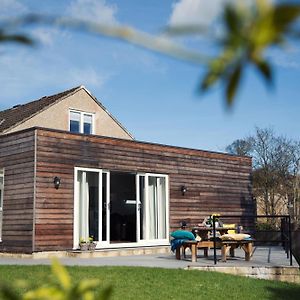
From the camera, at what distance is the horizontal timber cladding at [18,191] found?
11461 millimetres

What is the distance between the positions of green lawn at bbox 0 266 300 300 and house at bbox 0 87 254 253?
362 centimetres

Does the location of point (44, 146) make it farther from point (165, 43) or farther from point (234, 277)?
point (165, 43)


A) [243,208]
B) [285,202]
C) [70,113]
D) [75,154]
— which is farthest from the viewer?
[285,202]

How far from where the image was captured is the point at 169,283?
7051 mm

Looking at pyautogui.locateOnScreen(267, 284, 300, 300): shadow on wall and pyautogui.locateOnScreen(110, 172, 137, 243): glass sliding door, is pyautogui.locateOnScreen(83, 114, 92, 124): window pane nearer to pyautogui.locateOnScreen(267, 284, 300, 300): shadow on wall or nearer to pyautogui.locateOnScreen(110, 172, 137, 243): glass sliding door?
pyautogui.locateOnScreen(110, 172, 137, 243): glass sliding door

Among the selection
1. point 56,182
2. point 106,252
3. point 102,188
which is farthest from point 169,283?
point 102,188

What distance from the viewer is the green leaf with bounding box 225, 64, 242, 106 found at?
47 cm

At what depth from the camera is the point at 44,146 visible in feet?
38.3

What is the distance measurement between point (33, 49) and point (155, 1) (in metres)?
0.69

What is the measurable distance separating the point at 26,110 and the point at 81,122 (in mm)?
2332

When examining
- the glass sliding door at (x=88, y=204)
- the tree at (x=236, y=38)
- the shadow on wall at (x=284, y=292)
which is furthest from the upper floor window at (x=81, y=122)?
the tree at (x=236, y=38)

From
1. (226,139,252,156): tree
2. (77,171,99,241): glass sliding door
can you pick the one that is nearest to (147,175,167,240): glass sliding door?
(77,171,99,241): glass sliding door

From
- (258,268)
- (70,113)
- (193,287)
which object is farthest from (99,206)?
(70,113)

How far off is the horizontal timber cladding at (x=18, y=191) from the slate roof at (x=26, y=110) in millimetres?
6465
